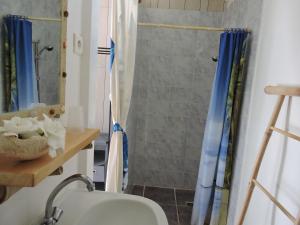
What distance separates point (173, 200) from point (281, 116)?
80.1 inches

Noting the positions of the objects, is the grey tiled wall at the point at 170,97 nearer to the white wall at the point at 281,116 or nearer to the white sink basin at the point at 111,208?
the white wall at the point at 281,116

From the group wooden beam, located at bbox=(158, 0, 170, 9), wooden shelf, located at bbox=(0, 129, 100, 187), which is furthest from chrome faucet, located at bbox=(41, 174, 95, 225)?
wooden beam, located at bbox=(158, 0, 170, 9)

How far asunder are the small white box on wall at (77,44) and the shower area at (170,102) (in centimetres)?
188

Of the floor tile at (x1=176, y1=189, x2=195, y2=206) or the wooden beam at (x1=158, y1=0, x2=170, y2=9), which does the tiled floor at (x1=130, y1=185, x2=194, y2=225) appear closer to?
the floor tile at (x1=176, y1=189, x2=195, y2=206)

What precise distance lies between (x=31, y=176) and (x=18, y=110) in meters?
0.28

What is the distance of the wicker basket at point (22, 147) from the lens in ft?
→ 1.98

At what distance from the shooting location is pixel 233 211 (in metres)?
2.10

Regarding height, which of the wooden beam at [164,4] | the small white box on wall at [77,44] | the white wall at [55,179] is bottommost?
the white wall at [55,179]

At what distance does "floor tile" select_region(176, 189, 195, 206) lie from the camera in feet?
10.2

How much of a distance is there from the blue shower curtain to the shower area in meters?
2.31

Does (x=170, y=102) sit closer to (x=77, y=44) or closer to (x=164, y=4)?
(x=164, y=4)

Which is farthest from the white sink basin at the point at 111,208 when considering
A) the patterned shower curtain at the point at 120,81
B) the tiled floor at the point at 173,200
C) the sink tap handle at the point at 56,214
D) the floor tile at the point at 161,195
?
the floor tile at the point at 161,195

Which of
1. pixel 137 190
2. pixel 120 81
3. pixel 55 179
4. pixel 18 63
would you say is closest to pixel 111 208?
pixel 55 179

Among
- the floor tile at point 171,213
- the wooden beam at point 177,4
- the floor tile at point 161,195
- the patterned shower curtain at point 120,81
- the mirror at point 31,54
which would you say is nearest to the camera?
the mirror at point 31,54
